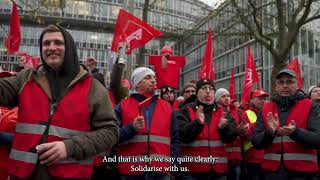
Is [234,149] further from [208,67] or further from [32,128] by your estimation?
[32,128]

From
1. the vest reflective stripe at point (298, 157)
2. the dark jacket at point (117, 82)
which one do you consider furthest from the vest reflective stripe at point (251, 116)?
the vest reflective stripe at point (298, 157)

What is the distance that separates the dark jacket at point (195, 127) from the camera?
16.8ft

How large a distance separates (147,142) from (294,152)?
5.31 feet

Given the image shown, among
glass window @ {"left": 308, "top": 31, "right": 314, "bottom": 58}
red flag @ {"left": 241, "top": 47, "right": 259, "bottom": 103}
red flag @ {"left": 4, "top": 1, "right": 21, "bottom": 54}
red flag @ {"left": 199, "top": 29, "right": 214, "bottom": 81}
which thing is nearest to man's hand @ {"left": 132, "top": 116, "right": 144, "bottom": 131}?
red flag @ {"left": 199, "top": 29, "right": 214, "bottom": 81}

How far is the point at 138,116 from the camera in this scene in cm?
450

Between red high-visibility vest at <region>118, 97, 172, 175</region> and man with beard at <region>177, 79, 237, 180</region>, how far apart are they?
0.48 metres

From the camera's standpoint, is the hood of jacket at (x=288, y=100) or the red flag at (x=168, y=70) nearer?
the hood of jacket at (x=288, y=100)

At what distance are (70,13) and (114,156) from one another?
156 ft

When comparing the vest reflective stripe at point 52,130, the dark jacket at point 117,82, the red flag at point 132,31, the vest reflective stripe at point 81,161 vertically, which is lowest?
the vest reflective stripe at point 81,161

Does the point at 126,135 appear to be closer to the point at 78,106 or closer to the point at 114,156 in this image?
the point at 114,156

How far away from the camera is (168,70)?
22.1ft

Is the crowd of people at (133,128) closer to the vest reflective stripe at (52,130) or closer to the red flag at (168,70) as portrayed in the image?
the vest reflective stripe at (52,130)

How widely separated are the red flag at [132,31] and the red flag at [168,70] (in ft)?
2.02

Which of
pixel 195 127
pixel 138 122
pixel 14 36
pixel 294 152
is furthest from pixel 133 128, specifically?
pixel 14 36
